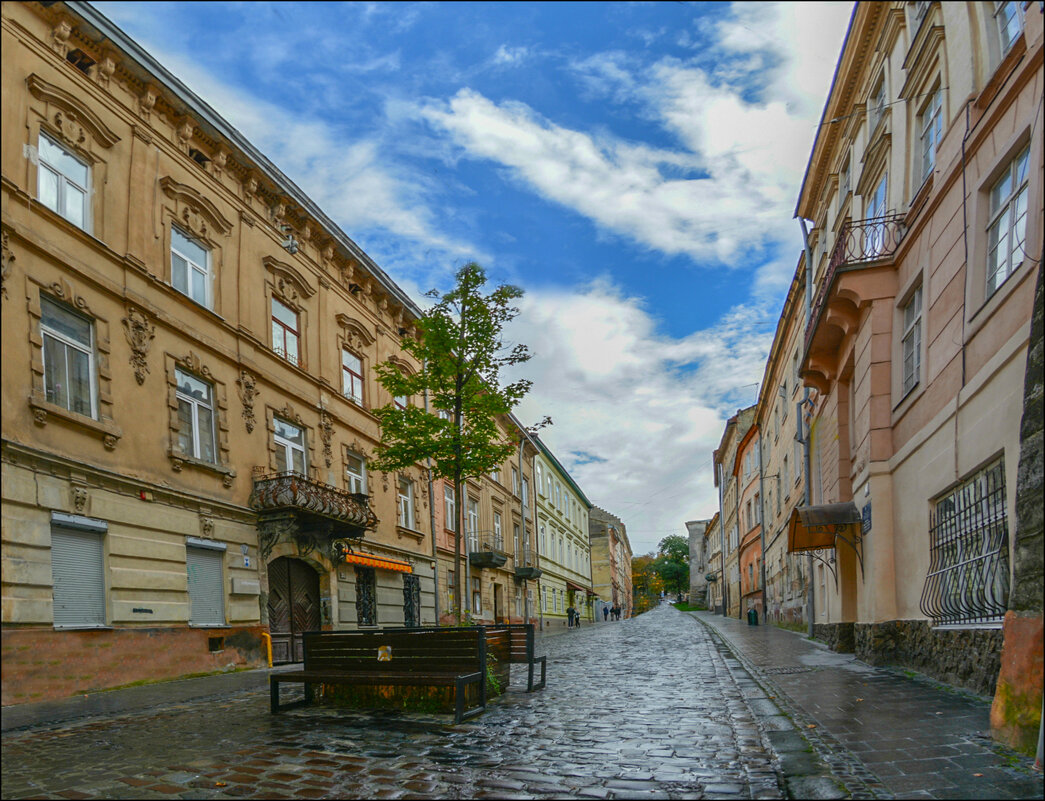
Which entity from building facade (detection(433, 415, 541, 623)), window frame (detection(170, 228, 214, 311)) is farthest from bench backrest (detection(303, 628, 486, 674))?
building facade (detection(433, 415, 541, 623))

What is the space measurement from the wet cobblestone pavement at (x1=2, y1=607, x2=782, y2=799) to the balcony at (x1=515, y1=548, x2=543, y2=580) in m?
30.0

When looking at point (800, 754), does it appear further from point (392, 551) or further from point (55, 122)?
point (392, 551)

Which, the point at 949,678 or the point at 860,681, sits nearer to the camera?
the point at 949,678

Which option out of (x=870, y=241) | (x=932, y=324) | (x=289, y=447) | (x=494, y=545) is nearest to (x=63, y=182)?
(x=289, y=447)

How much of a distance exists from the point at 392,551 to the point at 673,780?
66.8 ft

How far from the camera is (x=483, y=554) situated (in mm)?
32562

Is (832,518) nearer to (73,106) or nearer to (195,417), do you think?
(195,417)

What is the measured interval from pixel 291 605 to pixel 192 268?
770cm

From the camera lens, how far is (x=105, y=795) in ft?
16.9

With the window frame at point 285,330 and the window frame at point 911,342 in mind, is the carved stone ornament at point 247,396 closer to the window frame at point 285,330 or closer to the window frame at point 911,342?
the window frame at point 285,330

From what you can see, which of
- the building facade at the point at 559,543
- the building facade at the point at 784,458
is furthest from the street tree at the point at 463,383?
the building facade at the point at 559,543

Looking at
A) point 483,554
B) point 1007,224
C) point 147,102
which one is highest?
point 147,102

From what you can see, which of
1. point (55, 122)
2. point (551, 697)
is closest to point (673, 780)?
point (551, 697)

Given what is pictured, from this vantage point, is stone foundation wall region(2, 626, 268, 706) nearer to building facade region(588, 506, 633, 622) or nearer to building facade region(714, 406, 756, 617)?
building facade region(714, 406, 756, 617)
